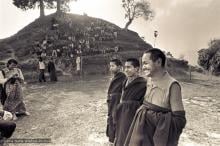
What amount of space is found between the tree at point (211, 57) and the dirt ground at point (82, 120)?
2998 cm

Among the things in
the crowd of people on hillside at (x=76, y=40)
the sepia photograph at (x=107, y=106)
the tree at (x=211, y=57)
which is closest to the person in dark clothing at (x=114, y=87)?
the sepia photograph at (x=107, y=106)

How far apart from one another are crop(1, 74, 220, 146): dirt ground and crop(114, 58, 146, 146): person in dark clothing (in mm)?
3426

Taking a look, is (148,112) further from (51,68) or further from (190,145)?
(51,68)

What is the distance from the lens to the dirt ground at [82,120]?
952 centimetres

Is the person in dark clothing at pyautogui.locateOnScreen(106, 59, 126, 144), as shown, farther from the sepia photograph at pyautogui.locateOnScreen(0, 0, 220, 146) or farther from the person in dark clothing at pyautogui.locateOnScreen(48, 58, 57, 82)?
the person in dark clothing at pyautogui.locateOnScreen(48, 58, 57, 82)

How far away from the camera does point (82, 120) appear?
461 inches

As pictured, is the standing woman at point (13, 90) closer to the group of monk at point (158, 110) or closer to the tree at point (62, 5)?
the group of monk at point (158, 110)

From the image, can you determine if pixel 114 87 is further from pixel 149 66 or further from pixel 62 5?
pixel 62 5

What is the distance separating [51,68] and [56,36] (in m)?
19.8

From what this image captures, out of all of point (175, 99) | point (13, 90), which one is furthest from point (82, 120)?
point (175, 99)

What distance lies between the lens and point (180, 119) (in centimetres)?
367

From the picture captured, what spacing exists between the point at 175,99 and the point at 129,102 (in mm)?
1834

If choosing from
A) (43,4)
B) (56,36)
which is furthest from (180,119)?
(43,4)

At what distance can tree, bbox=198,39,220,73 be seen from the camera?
46800mm
